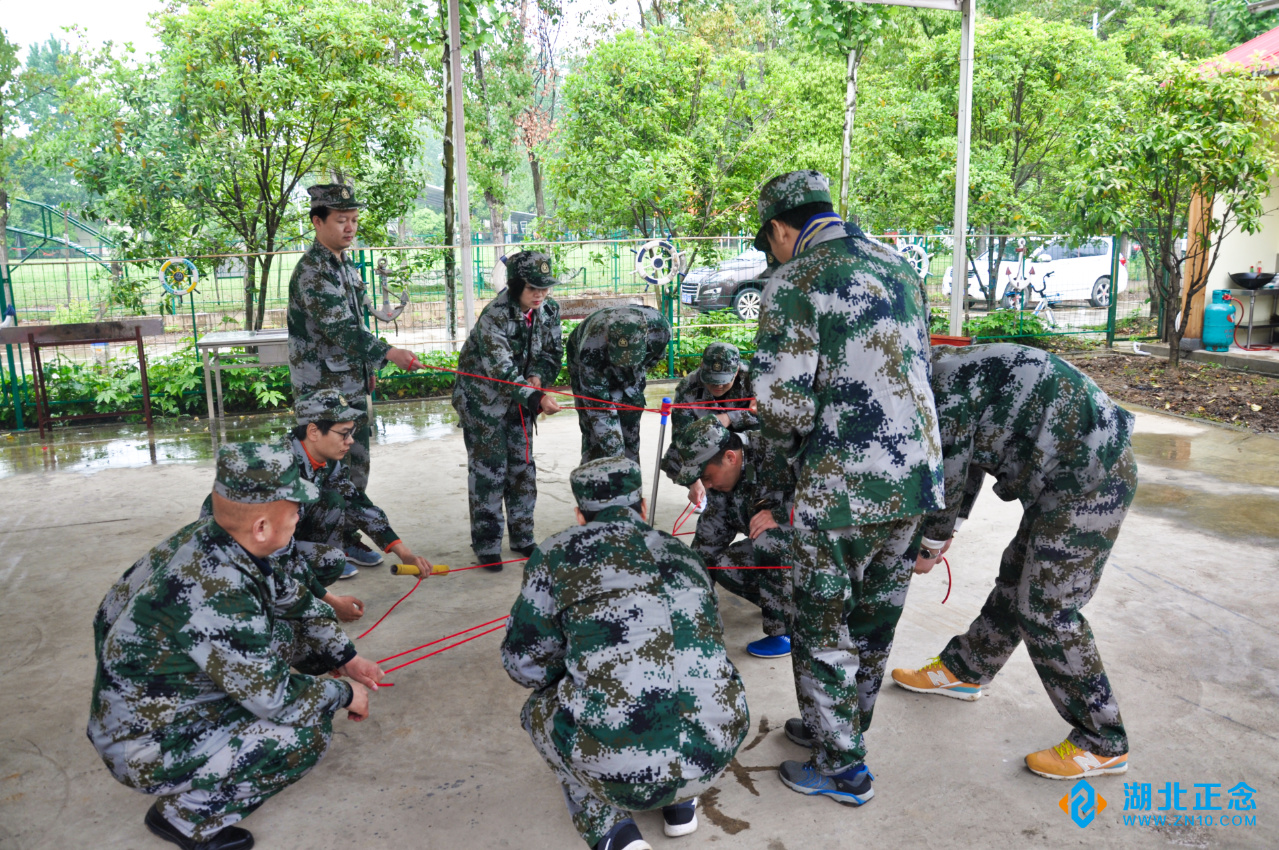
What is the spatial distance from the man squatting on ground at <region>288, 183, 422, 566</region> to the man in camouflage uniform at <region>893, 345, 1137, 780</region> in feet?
9.70

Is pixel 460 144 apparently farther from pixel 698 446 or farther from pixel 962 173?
pixel 698 446

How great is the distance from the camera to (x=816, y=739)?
284cm

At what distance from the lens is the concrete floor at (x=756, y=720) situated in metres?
2.72

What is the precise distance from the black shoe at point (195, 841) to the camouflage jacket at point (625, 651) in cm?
91

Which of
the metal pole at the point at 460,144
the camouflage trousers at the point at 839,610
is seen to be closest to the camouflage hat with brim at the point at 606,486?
the camouflage trousers at the point at 839,610

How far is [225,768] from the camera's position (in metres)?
2.55

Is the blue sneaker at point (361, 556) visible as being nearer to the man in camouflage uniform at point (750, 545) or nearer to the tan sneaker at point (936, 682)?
the man in camouflage uniform at point (750, 545)

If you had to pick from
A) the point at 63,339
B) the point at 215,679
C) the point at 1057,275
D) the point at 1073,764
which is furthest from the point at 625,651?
the point at 1057,275

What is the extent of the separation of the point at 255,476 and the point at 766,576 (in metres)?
2.12

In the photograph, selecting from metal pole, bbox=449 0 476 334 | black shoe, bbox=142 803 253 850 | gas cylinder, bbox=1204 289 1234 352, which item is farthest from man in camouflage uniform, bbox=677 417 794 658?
gas cylinder, bbox=1204 289 1234 352

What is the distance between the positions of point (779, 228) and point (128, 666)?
7.39ft

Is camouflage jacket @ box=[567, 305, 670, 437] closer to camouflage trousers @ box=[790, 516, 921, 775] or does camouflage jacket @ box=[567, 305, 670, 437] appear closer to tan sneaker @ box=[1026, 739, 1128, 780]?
camouflage trousers @ box=[790, 516, 921, 775]

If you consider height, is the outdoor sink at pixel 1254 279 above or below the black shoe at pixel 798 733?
above

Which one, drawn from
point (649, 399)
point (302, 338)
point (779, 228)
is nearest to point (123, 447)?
point (302, 338)
